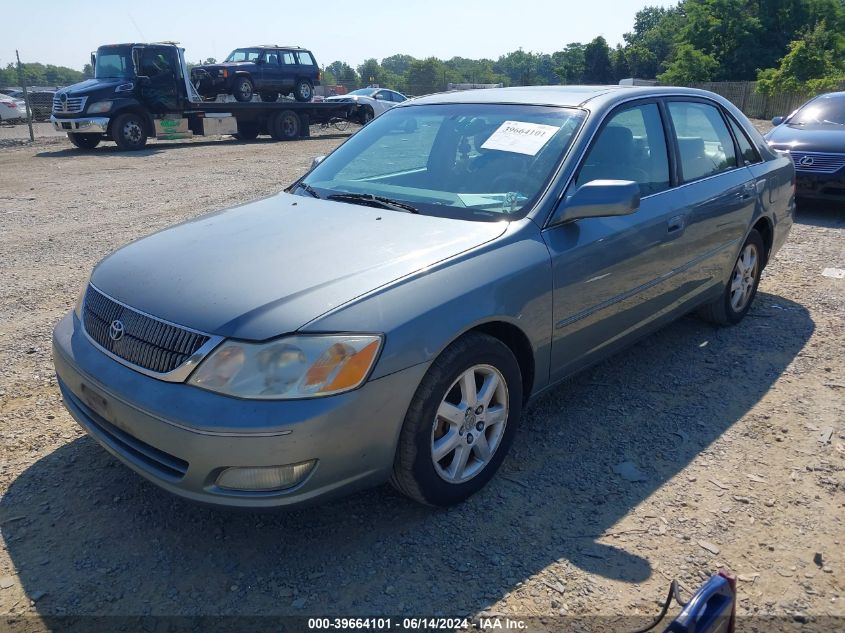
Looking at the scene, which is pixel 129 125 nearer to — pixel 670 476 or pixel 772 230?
pixel 772 230

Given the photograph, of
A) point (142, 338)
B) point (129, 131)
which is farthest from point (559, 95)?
point (129, 131)

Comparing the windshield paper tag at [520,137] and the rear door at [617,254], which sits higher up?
the windshield paper tag at [520,137]

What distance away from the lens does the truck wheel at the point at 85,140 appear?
17609 mm

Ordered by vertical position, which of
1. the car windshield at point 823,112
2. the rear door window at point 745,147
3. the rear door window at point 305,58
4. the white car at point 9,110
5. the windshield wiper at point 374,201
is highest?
the rear door window at point 305,58

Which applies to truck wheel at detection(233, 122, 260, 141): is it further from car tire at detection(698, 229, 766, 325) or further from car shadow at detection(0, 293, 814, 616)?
car shadow at detection(0, 293, 814, 616)

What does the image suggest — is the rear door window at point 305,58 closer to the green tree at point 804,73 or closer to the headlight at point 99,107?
the headlight at point 99,107

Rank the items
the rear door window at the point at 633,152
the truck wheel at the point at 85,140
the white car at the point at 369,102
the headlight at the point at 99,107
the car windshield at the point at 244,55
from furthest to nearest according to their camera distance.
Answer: the white car at the point at 369,102
the car windshield at the point at 244,55
the truck wheel at the point at 85,140
the headlight at the point at 99,107
the rear door window at the point at 633,152

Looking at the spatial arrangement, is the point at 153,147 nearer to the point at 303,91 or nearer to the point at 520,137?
the point at 303,91

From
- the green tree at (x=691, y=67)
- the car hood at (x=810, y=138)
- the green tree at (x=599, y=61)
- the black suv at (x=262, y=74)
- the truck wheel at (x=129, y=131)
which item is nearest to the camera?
the car hood at (x=810, y=138)

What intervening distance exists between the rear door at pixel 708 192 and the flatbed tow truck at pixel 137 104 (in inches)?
625

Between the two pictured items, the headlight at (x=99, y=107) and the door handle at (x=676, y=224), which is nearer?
the door handle at (x=676, y=224)

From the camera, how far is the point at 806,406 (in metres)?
3.88

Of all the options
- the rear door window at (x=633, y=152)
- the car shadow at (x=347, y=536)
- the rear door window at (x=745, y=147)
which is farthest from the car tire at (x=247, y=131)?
the car shadow at (x=347, y=536)

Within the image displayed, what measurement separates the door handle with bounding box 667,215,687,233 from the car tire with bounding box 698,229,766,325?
3.46 ft
